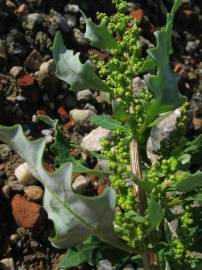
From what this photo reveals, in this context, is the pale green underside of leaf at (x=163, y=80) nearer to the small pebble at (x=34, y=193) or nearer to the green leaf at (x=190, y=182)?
the green leaf at (x=190, y=182)

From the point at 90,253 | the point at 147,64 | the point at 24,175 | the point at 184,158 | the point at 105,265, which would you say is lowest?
the point at 105,265

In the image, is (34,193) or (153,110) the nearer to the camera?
(153,110)

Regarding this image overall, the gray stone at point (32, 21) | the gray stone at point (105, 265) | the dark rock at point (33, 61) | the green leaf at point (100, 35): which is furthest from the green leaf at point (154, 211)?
the gray stone at point (32, 21)

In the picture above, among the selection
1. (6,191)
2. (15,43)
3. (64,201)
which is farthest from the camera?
(15,43)

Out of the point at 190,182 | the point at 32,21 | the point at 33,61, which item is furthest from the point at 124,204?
the point at 32,21

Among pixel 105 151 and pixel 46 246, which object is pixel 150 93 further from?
pixel 46 246

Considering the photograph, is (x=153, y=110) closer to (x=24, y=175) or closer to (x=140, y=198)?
(x=140, y=198)

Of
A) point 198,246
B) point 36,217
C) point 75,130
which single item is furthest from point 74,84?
point 75,130

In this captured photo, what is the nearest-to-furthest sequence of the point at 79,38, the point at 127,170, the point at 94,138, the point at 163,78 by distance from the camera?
the point at 163,78 < the point at 127,170 < the point at 94,138 < the point at 79,38
